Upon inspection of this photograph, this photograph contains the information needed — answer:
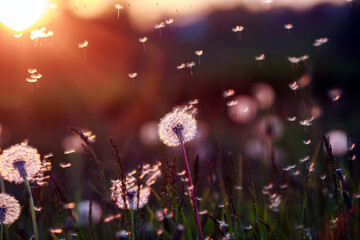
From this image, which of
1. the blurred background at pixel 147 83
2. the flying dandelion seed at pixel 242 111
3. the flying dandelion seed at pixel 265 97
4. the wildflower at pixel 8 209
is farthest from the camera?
the blurred background at pixel 147 83

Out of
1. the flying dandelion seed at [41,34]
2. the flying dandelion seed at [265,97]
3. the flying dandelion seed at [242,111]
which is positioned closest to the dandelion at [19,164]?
the flying dandelion seed at [41,34]

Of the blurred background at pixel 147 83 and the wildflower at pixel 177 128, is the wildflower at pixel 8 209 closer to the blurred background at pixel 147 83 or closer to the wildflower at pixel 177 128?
the wildflower at pixel 177 128

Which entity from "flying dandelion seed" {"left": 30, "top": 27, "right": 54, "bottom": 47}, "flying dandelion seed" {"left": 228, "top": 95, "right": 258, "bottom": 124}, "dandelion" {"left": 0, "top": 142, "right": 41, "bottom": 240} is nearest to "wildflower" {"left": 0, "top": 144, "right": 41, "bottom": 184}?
"dandelion" {"left": 0, "top": 142, "right": 41, "bottom": 240}

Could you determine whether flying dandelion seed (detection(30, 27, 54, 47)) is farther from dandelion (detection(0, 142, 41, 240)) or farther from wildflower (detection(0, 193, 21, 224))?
wildflower (detection(0, 193, 21, 224))

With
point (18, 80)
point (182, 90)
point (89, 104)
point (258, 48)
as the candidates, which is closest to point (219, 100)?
point (182, 90)

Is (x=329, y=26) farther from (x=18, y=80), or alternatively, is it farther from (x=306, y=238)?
(x=306, y=238)

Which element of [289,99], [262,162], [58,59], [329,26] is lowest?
[262,162]

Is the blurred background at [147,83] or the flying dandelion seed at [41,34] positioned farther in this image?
the blurred background at [147,83]
